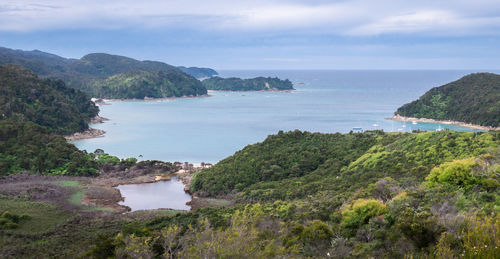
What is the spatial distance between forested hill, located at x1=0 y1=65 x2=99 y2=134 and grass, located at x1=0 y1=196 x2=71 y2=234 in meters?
35.0

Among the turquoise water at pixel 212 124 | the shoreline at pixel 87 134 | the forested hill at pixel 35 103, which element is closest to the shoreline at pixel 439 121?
the turquoise water at pixel 212 124

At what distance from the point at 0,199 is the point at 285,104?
91.1 m

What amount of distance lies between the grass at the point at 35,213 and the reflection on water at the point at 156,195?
210 inches

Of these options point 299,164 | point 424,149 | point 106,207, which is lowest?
point 106,207

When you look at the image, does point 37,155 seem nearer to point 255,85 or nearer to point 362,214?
point 362,214

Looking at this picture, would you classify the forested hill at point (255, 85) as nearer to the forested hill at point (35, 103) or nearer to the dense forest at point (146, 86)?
the dense forest at point (146, 86)

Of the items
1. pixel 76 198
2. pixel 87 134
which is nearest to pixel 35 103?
pixel 87 134

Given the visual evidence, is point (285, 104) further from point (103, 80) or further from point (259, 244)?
point (259, 244)

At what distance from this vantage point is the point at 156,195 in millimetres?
32688

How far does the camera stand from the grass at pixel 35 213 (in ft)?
69.8

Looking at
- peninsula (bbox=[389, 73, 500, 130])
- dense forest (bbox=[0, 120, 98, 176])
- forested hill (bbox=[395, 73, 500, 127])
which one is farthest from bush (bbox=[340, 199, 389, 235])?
forested hill (bbox=[395, 73, 500, 127])

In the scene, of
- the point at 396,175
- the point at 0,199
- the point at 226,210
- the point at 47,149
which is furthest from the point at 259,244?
the point at 47,149

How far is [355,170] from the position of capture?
91.0ft

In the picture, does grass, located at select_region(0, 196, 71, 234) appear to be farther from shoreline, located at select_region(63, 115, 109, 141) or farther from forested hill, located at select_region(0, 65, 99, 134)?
shoreline, located at select_region(63, 115, 109, 141)
